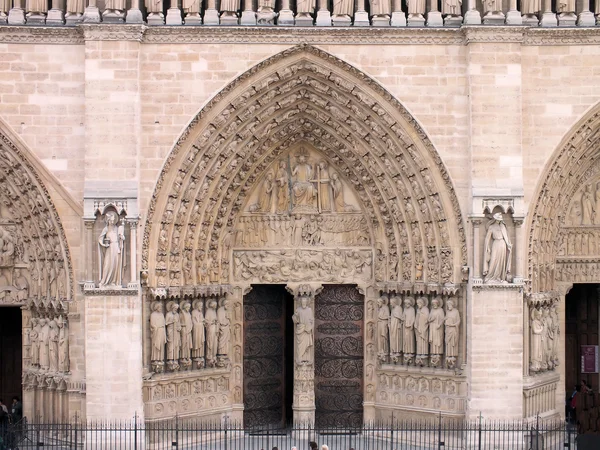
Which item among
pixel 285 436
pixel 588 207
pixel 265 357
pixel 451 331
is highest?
pixel 588 207

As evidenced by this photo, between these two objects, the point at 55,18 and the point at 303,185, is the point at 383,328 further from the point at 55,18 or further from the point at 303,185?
the point at 55,18

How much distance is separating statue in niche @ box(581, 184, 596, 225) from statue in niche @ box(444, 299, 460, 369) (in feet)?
8.62

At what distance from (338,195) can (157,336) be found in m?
3.58

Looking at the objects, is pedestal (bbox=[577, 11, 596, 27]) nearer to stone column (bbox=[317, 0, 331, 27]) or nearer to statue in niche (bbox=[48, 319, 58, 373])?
stone column (bbox=[317, 0, 331, 27])

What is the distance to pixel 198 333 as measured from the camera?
1798 cm

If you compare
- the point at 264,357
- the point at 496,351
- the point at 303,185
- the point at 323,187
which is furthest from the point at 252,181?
the point at 496,351

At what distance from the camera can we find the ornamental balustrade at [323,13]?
56.6 ft

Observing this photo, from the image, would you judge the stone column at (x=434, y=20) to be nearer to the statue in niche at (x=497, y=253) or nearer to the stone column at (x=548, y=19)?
the stone column at (x=548, y=19)

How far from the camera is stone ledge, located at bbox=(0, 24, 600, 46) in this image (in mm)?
17109

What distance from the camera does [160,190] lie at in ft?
57.1

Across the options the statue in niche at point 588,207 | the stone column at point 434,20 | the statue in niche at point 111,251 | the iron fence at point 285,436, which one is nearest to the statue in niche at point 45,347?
the iron fence at point 285,436

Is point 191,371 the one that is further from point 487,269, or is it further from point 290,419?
point 487,269

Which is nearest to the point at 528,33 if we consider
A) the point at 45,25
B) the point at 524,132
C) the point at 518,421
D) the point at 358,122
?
the point at 524,132

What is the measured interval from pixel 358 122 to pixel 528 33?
2.77m
